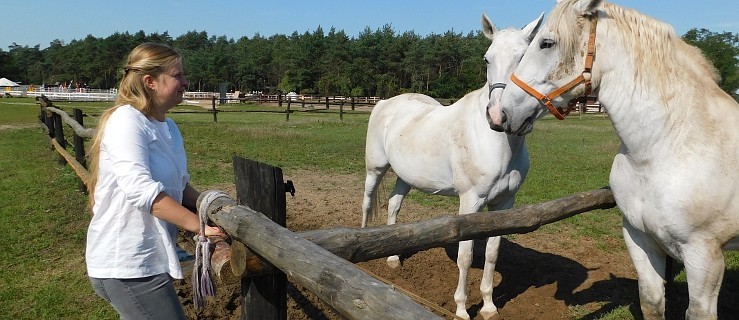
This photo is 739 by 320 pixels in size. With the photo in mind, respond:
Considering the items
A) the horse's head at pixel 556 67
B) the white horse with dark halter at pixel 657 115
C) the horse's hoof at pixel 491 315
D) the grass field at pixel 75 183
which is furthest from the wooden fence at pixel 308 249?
the grass field at pixel 75 183

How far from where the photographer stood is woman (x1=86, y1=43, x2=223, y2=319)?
189 cm

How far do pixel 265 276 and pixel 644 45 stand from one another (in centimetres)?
227

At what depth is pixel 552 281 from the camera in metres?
4.94

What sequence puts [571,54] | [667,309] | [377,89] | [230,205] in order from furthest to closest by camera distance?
1. [377,89]
2. [667,309]
3. [571,54]
4. [230,205]

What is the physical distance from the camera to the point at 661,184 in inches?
102

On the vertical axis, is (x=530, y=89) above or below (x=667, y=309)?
above

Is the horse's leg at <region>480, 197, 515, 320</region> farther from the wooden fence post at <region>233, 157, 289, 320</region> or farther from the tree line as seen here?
the tree line

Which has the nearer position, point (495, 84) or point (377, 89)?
point (495, 84)

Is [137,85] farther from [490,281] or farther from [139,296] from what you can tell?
[490,281]

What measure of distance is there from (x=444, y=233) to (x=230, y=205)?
1.19m

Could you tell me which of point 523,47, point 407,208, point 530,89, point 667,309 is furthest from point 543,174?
point 530,89

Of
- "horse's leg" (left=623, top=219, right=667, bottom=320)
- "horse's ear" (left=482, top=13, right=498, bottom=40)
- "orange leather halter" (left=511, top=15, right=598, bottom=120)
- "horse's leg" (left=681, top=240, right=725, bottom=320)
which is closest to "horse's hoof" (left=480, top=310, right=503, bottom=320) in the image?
"horse's leg" (left=623, top=219, right=667, bottom=320)

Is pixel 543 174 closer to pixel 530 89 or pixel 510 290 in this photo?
pixel 510 290

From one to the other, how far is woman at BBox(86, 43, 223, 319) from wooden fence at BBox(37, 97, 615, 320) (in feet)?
0.64
